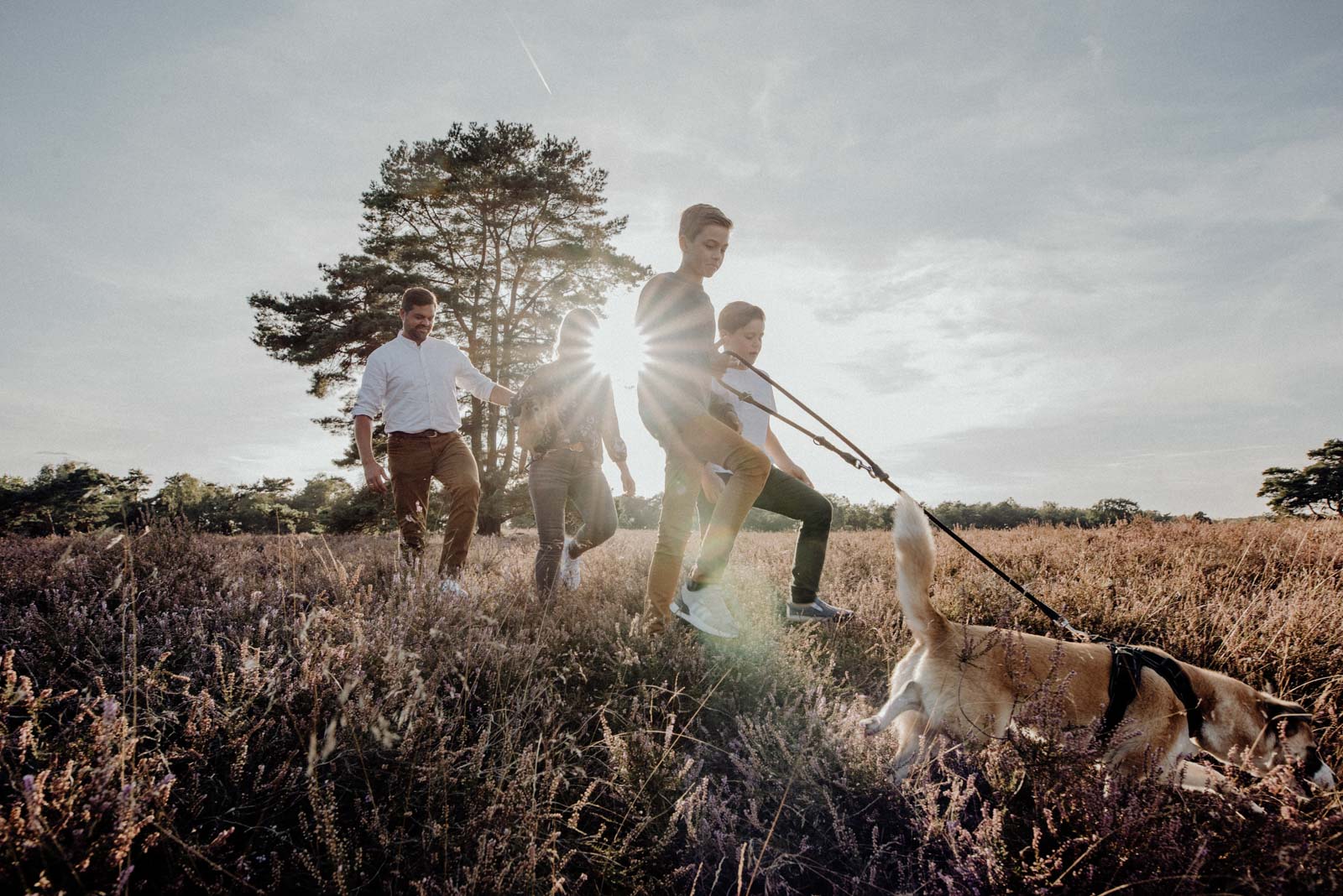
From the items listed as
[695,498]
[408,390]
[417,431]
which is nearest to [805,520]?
[695,498]

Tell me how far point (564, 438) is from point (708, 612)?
5.44 feet

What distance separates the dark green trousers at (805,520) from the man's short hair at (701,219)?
169cm

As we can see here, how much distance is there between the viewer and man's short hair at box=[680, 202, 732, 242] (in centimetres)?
366

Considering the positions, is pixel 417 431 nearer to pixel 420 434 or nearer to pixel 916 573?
pixel 420 434

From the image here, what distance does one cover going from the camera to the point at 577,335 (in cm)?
443

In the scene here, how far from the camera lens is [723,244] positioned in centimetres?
368

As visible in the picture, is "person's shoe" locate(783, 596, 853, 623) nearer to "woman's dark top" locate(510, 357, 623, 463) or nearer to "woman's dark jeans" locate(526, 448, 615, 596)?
"woman's dark jeans" locate(526, 448, 615, 596)

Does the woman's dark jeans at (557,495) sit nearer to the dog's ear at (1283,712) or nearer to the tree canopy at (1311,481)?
the dog's ear at (1283,712)

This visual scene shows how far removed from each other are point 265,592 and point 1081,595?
18.4ft

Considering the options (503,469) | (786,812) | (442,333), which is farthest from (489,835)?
(442,333)

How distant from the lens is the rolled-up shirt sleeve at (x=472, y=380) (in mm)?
5414

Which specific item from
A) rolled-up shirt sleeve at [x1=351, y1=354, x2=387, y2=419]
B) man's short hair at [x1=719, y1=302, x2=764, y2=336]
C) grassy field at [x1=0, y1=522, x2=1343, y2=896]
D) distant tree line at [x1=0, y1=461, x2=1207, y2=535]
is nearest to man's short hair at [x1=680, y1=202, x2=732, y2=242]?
man's short hair at [x1=719, y1=302, x2=764, y2=336]

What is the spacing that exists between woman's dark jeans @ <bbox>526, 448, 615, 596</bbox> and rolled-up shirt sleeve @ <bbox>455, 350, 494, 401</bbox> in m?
1.50

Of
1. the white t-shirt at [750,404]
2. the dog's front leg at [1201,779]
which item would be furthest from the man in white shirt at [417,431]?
the dog's front leg at [1201,779]
